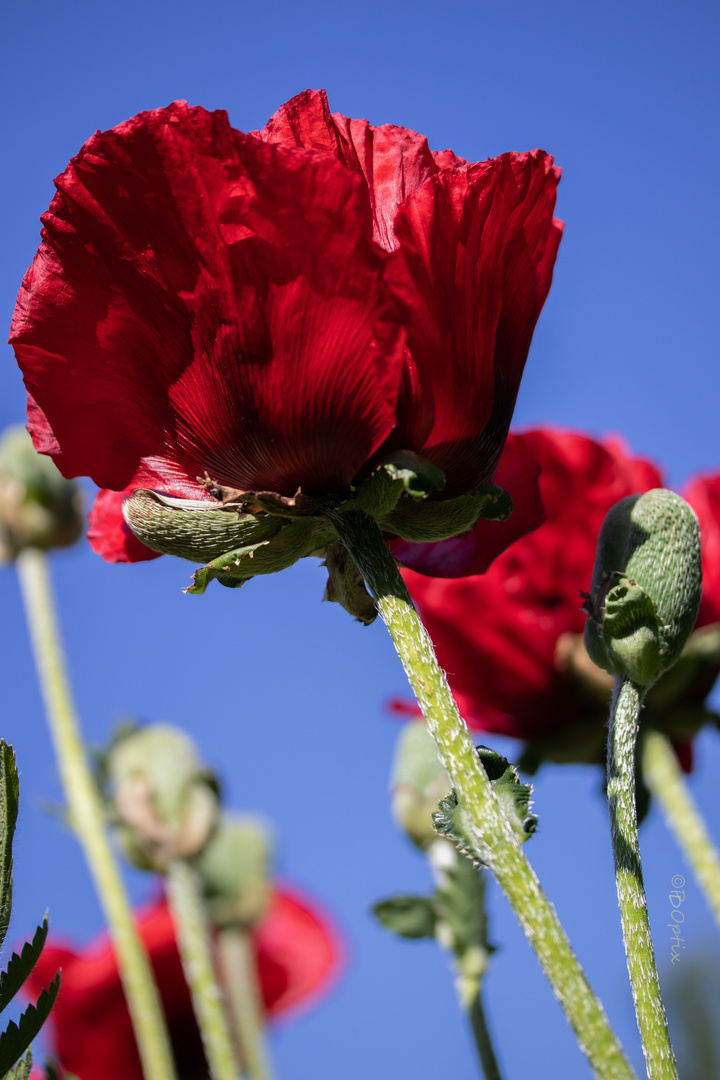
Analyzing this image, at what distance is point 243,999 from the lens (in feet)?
7.42

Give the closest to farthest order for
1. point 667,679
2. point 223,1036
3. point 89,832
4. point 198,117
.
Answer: point 198,117 < point 223,1036 < point 667,679 < point 89,832

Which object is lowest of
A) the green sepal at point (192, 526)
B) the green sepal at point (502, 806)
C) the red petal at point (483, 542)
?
the green sepal at point (502, 806)

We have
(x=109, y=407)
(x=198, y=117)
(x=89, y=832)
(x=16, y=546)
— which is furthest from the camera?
(x=16, y=546)

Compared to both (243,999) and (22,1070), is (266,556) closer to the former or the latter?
(22,1070)

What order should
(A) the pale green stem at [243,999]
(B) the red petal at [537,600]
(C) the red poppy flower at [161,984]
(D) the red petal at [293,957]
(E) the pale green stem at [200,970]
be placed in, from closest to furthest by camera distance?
1. (E) the pale green stem at [200,970]
2. (B) the red petal at [537,600]
3. (A) the pale green stem at [243,999]
4. (C) the red poppy flower at [161,984]
5. (D) the red petal at [293,957]

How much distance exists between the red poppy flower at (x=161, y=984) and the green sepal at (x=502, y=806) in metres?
1.23

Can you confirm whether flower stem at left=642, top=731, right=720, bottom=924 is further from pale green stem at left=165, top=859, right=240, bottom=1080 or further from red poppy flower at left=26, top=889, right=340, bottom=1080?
red poppy flower at left=26, top=889, right=340, bottom=1080

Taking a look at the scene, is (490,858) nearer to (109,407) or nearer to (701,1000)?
(109,407)

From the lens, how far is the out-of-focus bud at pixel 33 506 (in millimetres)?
2570

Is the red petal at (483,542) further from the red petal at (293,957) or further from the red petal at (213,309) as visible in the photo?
the red petal at (293,957)

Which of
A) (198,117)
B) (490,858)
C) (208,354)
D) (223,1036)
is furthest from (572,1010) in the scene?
(223,1036)

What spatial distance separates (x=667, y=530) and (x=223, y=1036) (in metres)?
0.97

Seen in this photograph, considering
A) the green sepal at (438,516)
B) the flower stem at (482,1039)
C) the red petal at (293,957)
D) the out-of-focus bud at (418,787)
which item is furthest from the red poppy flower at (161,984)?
the green sepal at (438,516)

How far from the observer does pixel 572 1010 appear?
0.62 m
